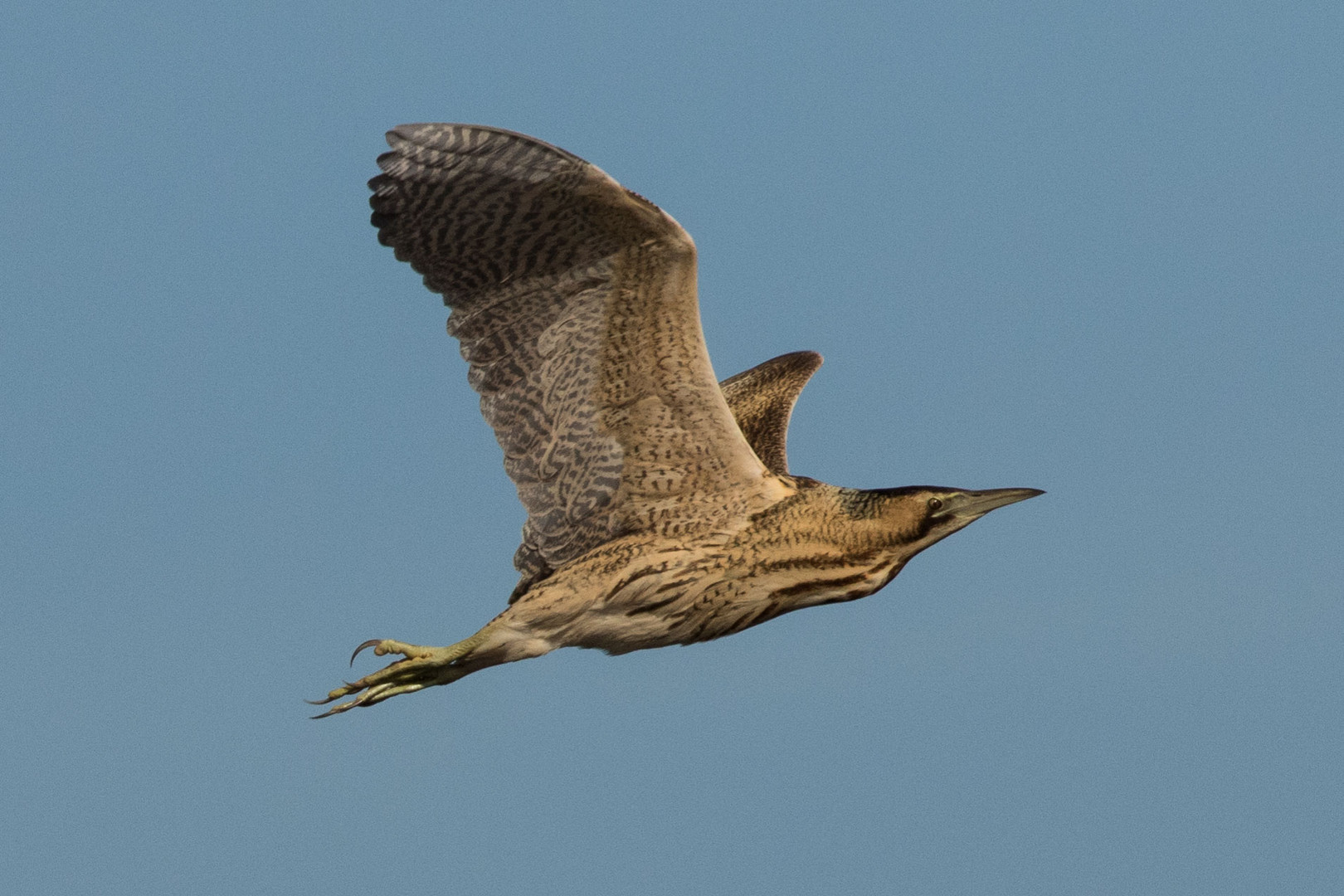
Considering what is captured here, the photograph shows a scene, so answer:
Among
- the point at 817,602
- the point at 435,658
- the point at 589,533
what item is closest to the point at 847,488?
the point at 817,602

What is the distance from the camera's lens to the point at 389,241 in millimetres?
9633

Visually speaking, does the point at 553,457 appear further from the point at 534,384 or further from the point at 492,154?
the point at 492,154

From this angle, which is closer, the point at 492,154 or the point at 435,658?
the point at 492,154

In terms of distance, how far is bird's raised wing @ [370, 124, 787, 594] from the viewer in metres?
9.34

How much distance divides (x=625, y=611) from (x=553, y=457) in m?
0.73

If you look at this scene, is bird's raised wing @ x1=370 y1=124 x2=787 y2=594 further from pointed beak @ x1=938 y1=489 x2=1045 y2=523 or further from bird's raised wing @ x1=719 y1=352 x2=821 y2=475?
bird's raised wing @ x1=719 y1=352 x2=821 y2=475

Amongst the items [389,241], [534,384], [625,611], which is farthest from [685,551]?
[389,241]

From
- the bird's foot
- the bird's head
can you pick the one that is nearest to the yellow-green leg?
the bird's foot

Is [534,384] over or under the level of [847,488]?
over

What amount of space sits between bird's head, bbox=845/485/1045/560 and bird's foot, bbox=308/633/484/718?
5.66 feet

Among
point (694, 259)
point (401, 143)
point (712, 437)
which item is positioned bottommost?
point (712, 437)

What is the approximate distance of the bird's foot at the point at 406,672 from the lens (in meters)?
9.91

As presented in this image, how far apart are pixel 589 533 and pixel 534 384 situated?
26.5 inches

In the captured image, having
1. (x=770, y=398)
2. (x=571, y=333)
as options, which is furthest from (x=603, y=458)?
(x=770, y=398)
